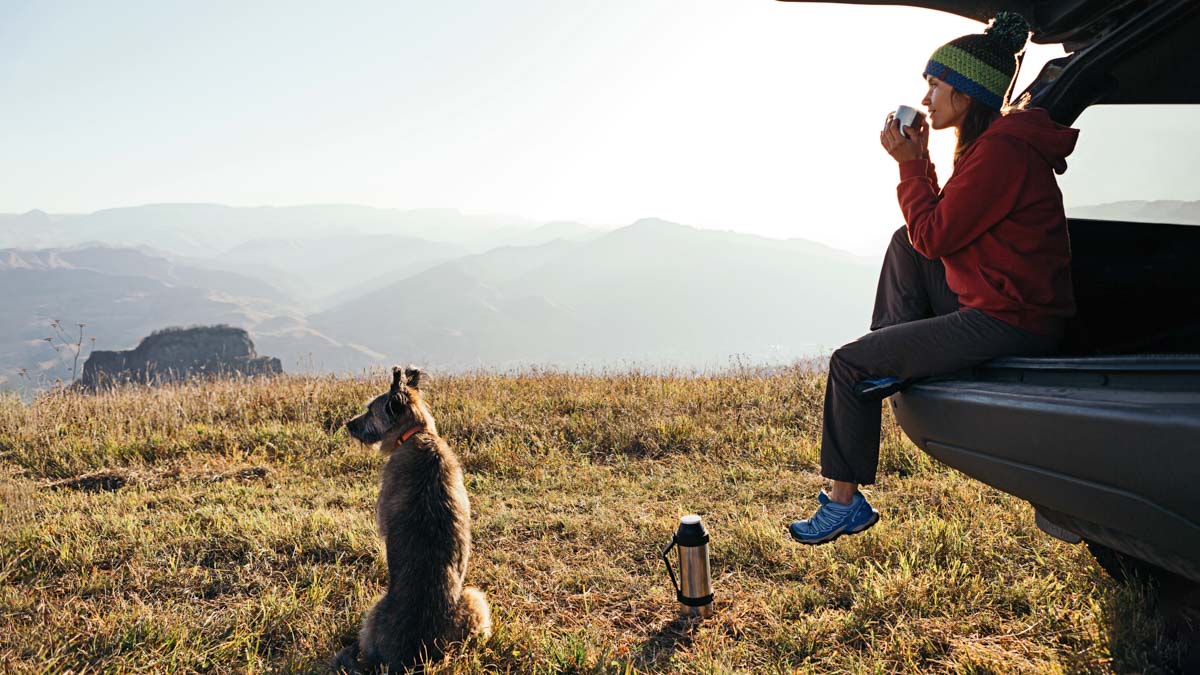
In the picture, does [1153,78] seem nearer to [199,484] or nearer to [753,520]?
[753,520]

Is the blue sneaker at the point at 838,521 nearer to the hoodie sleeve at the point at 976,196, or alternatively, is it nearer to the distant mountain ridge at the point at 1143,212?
the hoodie sleeve at the point at 976,196

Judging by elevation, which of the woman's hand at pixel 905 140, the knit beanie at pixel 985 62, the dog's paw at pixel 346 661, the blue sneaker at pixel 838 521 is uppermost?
the knit beanie at pixel 985 62

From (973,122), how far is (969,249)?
22.8 inches

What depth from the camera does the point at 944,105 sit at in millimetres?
2881

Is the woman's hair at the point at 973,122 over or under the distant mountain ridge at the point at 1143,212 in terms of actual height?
over

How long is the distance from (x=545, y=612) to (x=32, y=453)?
617 cm

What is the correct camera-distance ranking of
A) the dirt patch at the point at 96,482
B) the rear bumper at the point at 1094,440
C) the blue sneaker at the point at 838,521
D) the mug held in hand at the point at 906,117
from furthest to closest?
the dirt patch at the point at 96,482
the blue sneaker at the point at 838,521
the mug held in hand at the point at 906,117
the rear bumper at the point at 1094,440

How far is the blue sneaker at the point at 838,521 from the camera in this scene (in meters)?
3.04

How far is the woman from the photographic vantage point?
8.61 feet

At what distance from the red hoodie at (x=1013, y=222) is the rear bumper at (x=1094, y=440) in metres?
0.30

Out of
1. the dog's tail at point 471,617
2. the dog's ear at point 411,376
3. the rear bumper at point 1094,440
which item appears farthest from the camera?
the dog's ear at point 411,376

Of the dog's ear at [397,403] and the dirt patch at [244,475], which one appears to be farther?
the dirt patch at [244,475]

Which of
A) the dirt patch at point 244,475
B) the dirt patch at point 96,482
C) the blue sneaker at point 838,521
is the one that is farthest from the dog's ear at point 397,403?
the dirt patch at point 96,482

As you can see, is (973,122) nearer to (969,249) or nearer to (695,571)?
(969,249)
